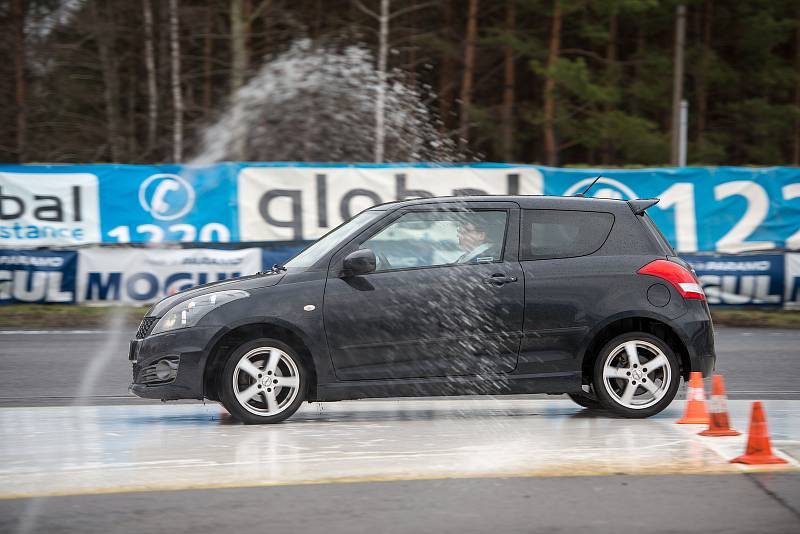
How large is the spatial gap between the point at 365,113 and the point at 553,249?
2347cm

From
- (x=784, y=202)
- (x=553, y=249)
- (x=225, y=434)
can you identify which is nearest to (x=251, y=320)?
(x=225, y=434)

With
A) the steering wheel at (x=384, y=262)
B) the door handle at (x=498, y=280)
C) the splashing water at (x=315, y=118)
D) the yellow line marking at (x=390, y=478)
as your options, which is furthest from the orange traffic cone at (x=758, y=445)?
the splashing water at (x=315, y=118)

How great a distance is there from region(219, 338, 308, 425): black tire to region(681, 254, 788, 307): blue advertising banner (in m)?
10.7

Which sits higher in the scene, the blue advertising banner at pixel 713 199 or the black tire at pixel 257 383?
the blue advertising banner at pixel 713 199

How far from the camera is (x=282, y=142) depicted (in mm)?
27125

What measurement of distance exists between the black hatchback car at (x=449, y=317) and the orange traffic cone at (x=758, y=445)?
172 cm

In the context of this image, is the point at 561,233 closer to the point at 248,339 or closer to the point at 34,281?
the point at 248,339

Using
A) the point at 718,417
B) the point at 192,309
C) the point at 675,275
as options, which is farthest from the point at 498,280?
the point at 192,309

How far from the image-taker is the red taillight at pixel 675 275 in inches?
352

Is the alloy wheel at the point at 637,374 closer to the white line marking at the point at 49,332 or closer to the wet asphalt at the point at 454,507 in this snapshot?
the wet asphalt at the point at 454,507

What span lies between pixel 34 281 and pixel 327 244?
9.70 m

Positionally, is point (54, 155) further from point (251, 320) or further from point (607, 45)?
point (251, 320)

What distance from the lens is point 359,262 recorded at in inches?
336

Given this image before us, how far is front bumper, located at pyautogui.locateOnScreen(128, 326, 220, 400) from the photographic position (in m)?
8.45
